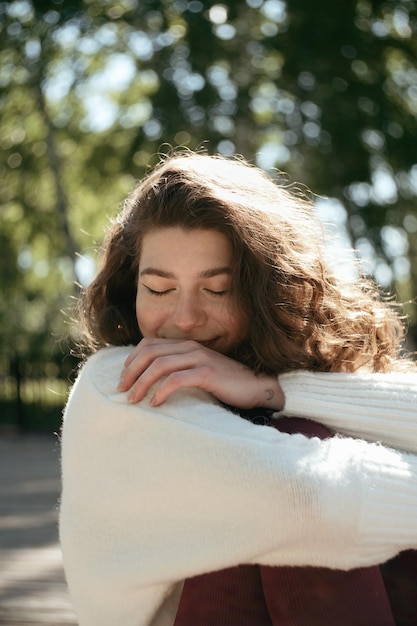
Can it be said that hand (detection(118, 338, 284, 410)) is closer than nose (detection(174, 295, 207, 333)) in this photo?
Yes

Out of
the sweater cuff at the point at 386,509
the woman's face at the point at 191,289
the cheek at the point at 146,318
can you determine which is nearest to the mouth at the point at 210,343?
the woman's face at the point at 191,289

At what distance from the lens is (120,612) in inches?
64.4

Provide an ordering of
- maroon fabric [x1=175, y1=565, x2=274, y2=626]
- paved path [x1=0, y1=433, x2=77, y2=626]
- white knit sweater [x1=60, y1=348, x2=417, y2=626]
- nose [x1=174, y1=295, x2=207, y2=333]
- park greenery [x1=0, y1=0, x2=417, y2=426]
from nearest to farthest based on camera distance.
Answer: white knit sweater [x1=60, y1=348, x2=417, y2=626] → maroon fabric [x1=175, y1=565, x2=274, y2=626] → nose [x1=174, y1=295, x2=207, y2=333] → paved path [x1=0, y1=433, x2=77, y2=626] → park greenery [x1=0, y1=0, x2=417, y2=426]

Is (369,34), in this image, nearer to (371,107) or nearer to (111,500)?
(371,107)

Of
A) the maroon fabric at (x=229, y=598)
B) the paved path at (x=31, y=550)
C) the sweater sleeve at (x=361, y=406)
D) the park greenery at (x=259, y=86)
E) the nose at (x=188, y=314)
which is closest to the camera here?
the maroon fabric at (x=229, y=598)

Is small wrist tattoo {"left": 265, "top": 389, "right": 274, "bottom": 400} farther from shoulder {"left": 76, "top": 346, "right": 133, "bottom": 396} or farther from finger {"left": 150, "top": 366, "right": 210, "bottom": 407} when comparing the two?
shoulder {"left": 76, "top": 346, "right": 133, "bottom": 396}

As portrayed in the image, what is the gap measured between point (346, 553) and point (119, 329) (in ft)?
2.78

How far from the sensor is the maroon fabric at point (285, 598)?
4.86 feet

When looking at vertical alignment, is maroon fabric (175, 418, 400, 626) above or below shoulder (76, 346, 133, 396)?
below

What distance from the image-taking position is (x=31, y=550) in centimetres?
505

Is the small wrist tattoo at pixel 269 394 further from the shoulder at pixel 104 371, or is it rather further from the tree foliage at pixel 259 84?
the tree foliage at pixel 259 84

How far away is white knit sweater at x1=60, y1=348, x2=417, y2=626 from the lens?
146cm

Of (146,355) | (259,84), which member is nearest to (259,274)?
(146,355)

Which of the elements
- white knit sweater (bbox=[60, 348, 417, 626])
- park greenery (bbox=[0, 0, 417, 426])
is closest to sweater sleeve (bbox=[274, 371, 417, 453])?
white knit sweater (bbox=[60, 348, 417, 626])
